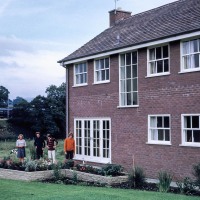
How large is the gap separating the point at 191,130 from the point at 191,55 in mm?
3079

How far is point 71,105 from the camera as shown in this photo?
79.3 feet

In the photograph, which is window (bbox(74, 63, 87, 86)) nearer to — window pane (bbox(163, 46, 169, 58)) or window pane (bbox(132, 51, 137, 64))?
window pane (bbox(132, 51, 137, 64))

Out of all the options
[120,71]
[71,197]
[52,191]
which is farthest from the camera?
[120,71]

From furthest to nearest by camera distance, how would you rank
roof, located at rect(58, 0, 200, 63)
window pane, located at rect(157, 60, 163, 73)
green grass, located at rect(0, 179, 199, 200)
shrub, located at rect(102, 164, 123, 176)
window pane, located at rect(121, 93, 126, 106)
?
1. window pane, located at rect(121, 93, 126, 106)
2. window pane, located at rect(157, 60, 163, 73)
3. roof, located at rect(58, 0, 200, 63)
4. shrub, located at rect(102, 164, 123, 176)
5. green grass, located at rect(0, 179, 199, 200)

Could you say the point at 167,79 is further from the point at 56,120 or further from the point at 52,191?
the point at 56,120

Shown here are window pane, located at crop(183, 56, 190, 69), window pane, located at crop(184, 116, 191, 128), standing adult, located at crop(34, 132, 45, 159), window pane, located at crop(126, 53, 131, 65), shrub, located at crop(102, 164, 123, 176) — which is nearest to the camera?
window pane, located at crop(184, 116, 191, 128)

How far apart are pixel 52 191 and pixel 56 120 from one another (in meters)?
44.6

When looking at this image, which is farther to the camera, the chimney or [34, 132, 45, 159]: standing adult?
the chimney

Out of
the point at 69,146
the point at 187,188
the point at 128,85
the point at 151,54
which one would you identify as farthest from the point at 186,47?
the point at 69,146

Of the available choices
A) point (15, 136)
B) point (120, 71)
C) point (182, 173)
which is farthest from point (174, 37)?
point (15, 136)

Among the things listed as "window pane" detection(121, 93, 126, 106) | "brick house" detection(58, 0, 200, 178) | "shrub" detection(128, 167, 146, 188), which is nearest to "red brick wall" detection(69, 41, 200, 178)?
"brick house" detection(58, 0, 200, 178)

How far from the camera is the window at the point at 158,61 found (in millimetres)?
17547

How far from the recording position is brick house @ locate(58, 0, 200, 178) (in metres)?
16.5

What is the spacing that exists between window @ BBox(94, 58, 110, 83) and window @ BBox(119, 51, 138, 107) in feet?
4.10
